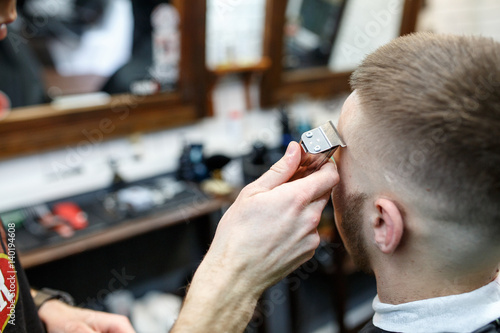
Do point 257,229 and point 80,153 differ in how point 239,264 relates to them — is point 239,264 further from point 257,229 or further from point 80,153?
point 80,153

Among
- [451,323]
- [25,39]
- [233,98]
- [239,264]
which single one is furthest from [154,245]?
[451,323]

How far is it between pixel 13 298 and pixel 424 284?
3.41 feet

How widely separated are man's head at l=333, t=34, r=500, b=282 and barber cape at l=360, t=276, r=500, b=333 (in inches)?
2.8

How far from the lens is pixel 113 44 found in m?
2.22

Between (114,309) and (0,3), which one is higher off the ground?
(0,3)

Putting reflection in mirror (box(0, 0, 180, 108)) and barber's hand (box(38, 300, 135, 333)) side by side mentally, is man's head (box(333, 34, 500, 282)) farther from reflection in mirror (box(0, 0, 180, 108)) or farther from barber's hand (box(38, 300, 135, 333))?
reflection in mirror (box(0, 0, 180, 108))

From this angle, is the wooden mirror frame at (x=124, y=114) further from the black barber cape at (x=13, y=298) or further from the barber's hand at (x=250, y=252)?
the barber's hand at (x=250, y=252)

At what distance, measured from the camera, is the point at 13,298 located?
104cm

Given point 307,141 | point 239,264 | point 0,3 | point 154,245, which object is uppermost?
point 0,3

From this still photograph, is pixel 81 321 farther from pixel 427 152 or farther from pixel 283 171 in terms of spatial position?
pixel 427 152

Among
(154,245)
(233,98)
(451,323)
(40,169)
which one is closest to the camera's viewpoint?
(451,323)

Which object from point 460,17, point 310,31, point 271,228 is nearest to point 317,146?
point 271,228

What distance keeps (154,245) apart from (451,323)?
6.63 feet

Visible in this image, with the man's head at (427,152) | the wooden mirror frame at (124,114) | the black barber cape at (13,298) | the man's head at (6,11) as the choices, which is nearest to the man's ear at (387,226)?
the man's head at (427,152)
